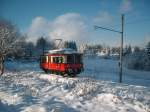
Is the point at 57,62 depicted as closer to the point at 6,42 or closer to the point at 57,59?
the point at 57,59

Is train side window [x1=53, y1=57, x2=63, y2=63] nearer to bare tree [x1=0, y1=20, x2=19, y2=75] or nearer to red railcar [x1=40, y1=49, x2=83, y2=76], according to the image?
red railcar [x1=40, y1=49, x2=83, y2=76]

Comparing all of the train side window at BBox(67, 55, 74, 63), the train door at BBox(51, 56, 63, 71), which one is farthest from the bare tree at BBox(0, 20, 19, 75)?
the train side window at BBox(67, 55, 74, 63)

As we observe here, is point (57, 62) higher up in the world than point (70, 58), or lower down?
lower down

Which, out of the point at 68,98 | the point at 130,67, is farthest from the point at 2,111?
the point at 130,67

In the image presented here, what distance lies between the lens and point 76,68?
1199 inches

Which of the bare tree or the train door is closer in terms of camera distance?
the train door

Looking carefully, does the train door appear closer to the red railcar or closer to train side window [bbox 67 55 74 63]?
the red railcar

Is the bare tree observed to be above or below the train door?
above

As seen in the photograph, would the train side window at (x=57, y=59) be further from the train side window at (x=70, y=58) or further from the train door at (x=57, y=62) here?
the train side window at (x=70, y=58)

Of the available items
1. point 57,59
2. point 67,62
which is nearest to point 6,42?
point 57,59

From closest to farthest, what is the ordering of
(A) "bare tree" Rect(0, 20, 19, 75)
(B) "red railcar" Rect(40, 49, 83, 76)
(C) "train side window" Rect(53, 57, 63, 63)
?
(B) "red railcar" Rect(40, 49, 83, 76) → (C) "train side window" Rect(53, 57, 63, 63) → (A) "bare tree" Rect(0, 20, 19, 75)

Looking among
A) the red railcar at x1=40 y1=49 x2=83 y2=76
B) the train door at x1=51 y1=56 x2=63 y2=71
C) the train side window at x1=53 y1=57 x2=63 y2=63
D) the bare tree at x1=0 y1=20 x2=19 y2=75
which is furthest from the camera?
the bare tree at x1=0 y1=20 x2=19 y2=75

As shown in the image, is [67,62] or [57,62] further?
[57,62]

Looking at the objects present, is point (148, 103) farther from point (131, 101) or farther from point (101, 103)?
point (101, 103)
